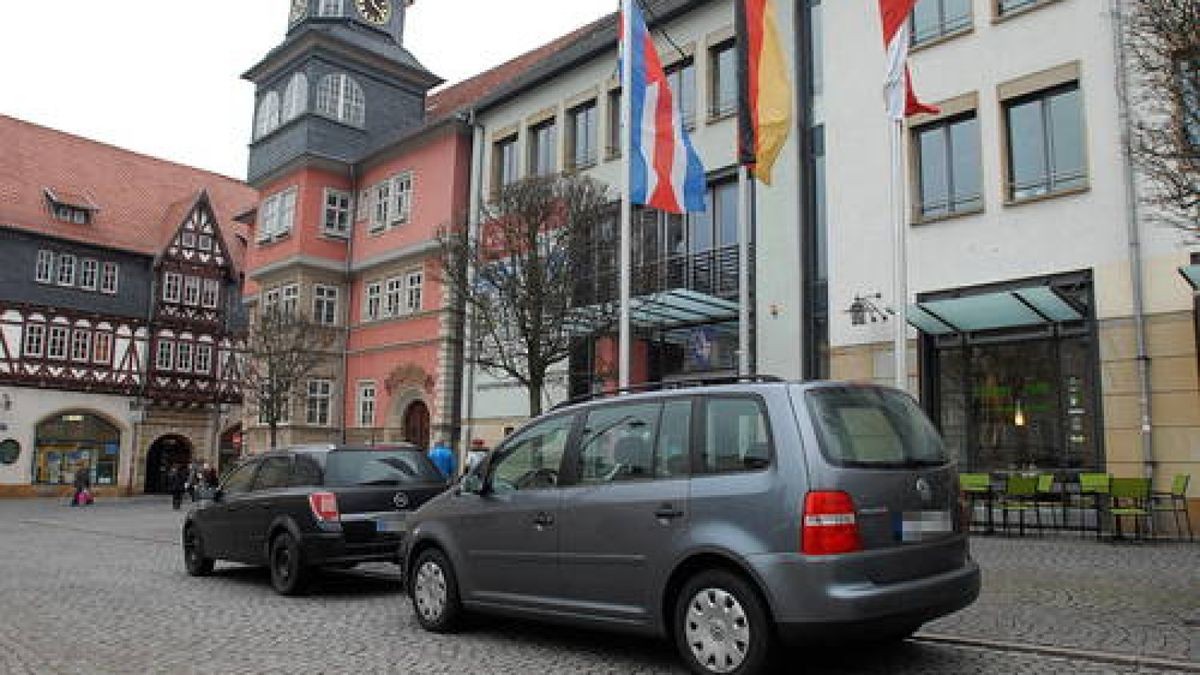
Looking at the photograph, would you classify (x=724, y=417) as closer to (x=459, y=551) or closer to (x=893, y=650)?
(x=893, y=650)

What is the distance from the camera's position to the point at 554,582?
7.09 m

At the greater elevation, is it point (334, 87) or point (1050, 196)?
point (334, 87)

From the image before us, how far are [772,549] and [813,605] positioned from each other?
38cm

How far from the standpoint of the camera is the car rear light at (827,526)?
562 cm

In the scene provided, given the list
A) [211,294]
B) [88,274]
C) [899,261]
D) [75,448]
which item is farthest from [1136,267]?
[211,294]

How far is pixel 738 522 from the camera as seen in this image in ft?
19.5

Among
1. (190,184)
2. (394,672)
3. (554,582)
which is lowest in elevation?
(394,672)

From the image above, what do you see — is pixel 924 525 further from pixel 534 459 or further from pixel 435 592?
pixel 435 592

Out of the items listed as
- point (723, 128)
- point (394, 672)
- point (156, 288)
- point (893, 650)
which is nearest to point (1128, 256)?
point (723, 128)

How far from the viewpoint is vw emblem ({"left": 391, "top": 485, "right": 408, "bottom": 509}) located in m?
10.7

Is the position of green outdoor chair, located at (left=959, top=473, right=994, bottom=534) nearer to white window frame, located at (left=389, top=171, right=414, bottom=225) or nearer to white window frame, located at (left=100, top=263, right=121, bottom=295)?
white window frame, located at (left=389, top=171, right=414, bottom=225)

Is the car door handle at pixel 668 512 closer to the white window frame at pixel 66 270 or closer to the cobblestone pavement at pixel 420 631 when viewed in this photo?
the cobblestone pavement at pixel 420 631

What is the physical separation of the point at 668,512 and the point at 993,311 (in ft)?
37.1

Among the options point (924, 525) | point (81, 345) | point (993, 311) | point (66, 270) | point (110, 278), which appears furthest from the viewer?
point (110, 278)
